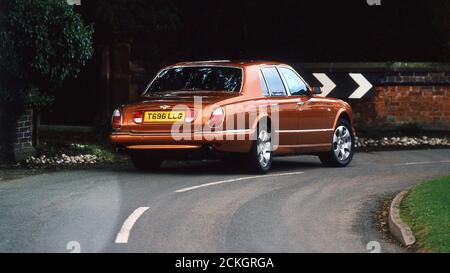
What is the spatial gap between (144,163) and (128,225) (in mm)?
5643

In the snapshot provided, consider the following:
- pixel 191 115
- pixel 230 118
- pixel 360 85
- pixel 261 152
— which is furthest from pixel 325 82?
pixel 191 115

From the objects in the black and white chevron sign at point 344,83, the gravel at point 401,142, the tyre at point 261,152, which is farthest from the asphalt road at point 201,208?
the black and white chevron sign at point 344,83

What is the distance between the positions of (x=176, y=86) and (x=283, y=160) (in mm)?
3635

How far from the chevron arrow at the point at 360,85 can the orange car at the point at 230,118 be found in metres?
5.28

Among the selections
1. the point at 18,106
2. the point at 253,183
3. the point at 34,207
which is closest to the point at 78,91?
the point at 18,106

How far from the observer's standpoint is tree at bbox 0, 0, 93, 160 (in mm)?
16156

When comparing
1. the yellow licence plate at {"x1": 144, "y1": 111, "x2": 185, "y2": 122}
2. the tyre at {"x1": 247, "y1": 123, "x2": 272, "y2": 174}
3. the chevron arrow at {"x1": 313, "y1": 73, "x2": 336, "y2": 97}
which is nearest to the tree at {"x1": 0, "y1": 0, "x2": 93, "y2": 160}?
the yellow licence plate at {"x1": 144, "y1": 111, "x2": 185, "y2": 122}

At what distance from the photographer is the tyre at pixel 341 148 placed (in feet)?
55.6

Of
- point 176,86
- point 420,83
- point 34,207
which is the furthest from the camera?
point 420,83

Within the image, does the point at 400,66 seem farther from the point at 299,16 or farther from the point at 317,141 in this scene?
the point at 317,141

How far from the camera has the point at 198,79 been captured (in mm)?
15656

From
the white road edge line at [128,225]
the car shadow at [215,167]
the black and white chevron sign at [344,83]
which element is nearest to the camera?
the white road edge line at [128,225]

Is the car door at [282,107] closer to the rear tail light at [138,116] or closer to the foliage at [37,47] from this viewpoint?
the rear tail light at [138,116]

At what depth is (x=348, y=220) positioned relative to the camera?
11023 mm
